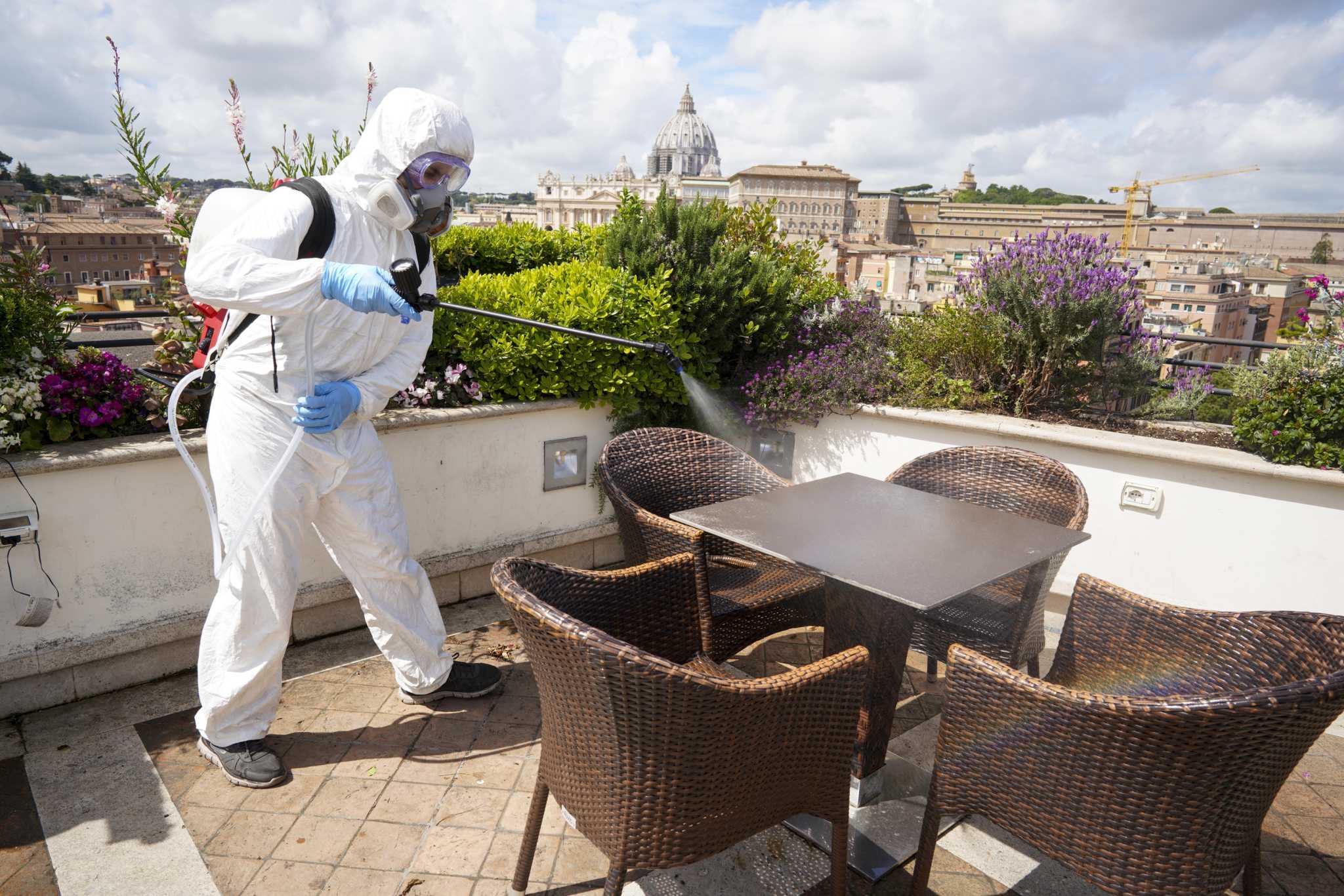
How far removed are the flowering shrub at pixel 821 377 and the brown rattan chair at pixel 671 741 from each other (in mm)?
2485

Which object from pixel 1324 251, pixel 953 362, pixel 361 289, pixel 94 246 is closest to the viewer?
pixel 361 289

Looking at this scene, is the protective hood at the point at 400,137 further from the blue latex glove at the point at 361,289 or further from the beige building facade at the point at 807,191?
the beige building facade at the point at 807,191

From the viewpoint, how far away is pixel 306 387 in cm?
237

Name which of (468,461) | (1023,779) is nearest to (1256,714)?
(1023,779)

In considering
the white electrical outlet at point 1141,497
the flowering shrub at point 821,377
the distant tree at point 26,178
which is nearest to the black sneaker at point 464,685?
the flowering shrub at point 821,377

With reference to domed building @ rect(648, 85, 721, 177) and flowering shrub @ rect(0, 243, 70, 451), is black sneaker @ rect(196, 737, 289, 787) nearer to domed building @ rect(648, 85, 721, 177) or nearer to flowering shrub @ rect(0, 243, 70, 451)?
flowering shrub @ rect(0, 243, 70, 451)

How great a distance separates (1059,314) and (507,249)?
3.87 m

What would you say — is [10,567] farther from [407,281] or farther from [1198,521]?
[1198,521]

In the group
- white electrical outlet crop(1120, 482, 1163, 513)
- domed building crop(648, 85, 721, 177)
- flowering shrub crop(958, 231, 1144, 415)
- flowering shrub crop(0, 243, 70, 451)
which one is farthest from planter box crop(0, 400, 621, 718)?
domed building crop(648, 85, 721, 177)

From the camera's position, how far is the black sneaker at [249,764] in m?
2.43

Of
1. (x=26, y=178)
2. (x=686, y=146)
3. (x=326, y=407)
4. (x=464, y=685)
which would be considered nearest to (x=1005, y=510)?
(x=464, y=685)

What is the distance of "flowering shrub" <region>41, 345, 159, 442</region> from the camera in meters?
2.73

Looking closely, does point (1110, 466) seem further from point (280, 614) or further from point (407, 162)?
point (280, 614)

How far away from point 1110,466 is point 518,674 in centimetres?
265
